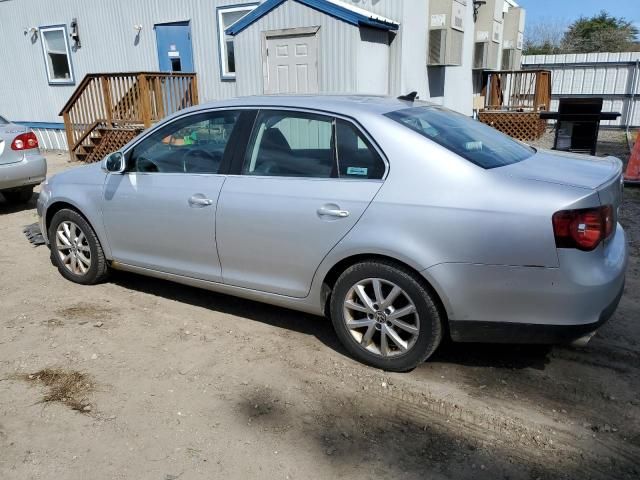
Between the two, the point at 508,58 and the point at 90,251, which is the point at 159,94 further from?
the point at 508,58

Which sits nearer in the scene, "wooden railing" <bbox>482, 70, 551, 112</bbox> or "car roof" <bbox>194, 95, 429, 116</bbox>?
"car roof" <bbox>194, 95, 429, 116</bbox>

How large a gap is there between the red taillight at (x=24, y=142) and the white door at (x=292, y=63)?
3.89 meters

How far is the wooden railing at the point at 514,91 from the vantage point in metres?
14.4

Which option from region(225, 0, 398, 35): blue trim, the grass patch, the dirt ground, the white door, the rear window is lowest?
the dirt ground

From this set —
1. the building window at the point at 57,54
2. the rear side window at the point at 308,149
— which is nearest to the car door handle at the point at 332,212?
the rear side window at the point at 308,149

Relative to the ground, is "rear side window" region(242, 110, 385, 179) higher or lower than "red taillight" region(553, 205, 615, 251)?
higher

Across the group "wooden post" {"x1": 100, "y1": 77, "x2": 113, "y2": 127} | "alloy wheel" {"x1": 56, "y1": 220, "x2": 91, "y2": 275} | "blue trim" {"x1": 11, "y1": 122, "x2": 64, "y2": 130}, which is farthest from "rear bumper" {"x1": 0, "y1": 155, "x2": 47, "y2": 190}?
"blue trim" {"x1": 11, "y1": 122, "x2": 64, "y2": 130}

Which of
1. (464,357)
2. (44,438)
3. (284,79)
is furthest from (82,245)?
(284,79)

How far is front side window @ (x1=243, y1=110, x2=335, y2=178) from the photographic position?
10.9 feet

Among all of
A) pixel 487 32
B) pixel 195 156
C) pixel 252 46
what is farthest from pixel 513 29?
pixel 195 156

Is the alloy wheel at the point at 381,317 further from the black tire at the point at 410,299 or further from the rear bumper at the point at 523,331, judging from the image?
the rear bumper at the point at 523,331

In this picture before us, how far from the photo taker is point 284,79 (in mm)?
9359

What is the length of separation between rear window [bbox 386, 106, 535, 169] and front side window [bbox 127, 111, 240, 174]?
1.19 m

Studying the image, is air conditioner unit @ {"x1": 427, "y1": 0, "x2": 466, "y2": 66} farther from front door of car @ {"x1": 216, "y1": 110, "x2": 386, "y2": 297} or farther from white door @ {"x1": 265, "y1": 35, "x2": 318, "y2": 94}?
front door of car @ {"x1": 216, "y1": 110, "x2": 386, "y2": 297}
